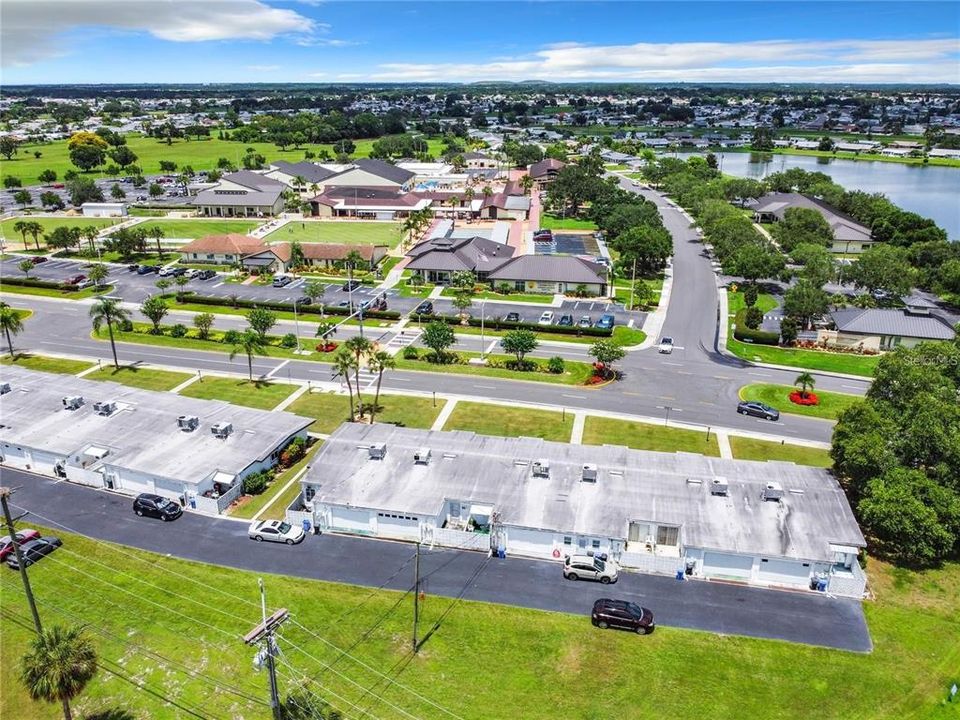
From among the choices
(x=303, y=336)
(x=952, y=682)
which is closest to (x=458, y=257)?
(x=303, y=336)

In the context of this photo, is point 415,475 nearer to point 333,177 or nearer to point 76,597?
point 76,597

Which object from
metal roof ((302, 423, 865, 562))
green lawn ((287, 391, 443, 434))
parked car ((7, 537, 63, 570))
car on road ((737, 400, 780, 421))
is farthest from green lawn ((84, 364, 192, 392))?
car on road ((737, 400, 780, 421))

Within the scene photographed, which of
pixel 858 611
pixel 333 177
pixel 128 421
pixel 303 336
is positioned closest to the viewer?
pixel 858 611

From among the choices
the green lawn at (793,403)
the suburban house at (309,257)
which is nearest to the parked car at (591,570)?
the green lawn at (793,403)

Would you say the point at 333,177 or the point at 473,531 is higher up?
the point at 333,177

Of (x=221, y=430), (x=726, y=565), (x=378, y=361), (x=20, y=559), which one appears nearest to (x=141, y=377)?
(x=221, y=430)

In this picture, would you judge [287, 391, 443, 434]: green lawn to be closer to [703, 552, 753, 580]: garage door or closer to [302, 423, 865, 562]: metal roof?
[302, 423, 865, 562]: metal roof

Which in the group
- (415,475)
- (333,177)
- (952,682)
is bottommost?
(952,682)

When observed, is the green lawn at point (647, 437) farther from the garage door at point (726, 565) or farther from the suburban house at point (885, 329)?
Answer: the suburban house at point (885, 329)
